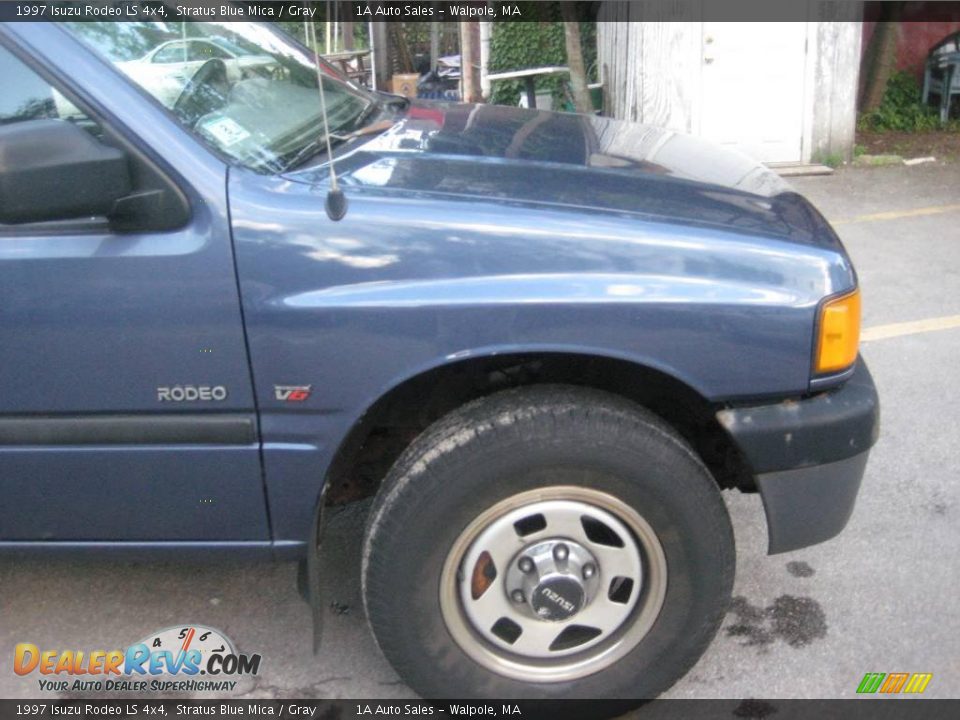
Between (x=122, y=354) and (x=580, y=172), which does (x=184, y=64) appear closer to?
(x=122, y=354)

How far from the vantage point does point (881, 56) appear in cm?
1170

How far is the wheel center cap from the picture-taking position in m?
2.41

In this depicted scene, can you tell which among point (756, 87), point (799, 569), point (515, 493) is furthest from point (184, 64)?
point (756, 87)

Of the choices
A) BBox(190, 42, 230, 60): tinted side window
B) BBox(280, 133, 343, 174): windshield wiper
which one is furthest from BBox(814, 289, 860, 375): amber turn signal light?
BBox(190, 42, 230, 60): tinted side window

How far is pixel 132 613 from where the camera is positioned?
10.2ft

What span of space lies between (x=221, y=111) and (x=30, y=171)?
58cm

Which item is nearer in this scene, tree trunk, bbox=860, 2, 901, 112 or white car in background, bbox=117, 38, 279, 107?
white car in background, bbox=117, 38, 279, 107

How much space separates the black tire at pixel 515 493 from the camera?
2.26 m

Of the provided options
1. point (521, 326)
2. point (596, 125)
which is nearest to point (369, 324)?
point (521, 326)

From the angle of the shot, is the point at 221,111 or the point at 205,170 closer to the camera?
the point at 205,170

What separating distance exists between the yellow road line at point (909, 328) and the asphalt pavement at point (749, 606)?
1.08 m

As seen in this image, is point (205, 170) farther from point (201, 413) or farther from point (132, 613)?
point (132, 613)

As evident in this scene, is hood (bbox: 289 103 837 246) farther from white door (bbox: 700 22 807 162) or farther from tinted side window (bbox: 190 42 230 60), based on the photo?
white door (bbox: 700 22 807 162)

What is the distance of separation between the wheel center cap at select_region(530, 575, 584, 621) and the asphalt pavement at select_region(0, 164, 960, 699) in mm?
528
